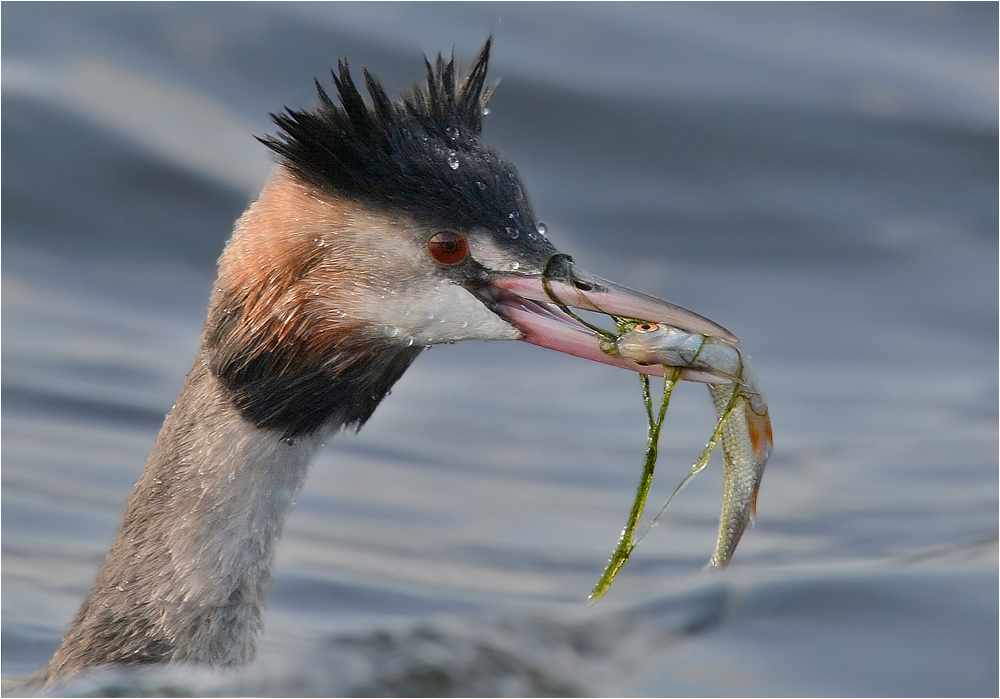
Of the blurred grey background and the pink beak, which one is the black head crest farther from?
the blurred grey background

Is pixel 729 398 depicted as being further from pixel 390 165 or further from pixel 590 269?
pixel 590 269

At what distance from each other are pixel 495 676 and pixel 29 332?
13.0 feet

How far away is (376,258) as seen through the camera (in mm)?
3643

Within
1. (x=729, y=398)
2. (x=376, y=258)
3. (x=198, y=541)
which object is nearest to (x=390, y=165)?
(x=376, y=258)

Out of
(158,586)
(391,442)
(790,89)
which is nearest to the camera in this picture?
(158,586)

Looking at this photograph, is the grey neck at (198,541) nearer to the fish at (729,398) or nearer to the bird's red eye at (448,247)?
the bird's red eye at (448,247)

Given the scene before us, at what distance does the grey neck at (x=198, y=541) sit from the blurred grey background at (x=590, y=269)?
93 centimetres

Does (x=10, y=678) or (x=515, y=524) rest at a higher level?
(x=515, y=524)

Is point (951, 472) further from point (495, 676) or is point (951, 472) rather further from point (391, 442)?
point (495, 676)

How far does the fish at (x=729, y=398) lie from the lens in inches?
138

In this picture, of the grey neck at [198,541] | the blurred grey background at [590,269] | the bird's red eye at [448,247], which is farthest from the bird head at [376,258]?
the blurred grey background at [590,269]

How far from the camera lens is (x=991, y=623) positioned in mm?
4688

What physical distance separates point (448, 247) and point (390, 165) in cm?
25

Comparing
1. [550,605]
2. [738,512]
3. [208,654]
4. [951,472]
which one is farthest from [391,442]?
[738,512]
